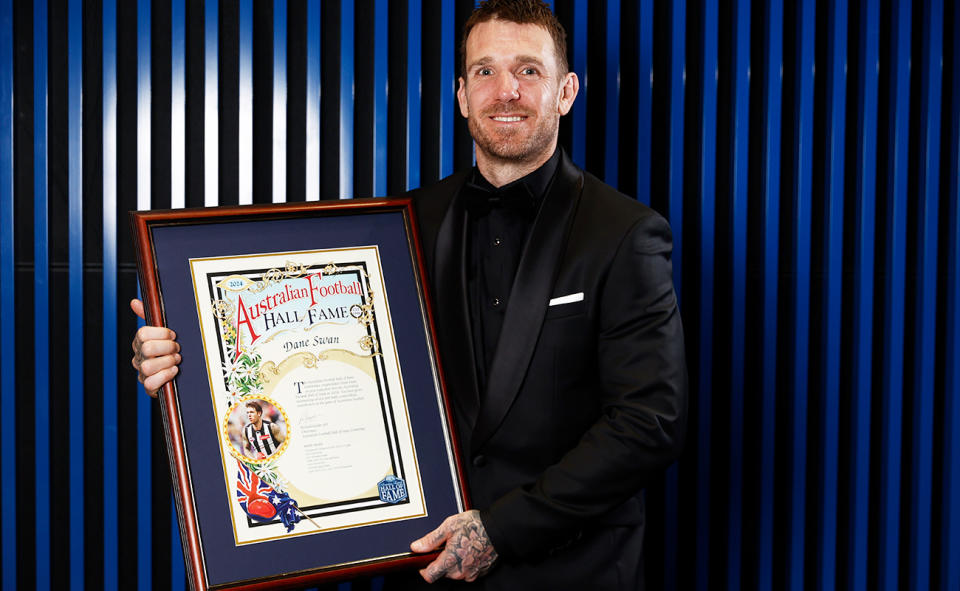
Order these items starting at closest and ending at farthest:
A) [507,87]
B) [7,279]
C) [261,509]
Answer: [261,509]
[507,87]
[7,279]

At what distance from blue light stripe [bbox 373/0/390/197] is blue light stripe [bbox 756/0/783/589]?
1176 millimetres

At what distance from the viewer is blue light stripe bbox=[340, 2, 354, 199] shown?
2.21 metres

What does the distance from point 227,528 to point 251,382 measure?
0.27 m

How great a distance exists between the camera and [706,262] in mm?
2305

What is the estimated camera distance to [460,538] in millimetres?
1412

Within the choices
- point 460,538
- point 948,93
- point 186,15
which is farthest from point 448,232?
point 948,93

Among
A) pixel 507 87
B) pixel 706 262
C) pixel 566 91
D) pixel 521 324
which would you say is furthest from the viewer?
pixel 706 262

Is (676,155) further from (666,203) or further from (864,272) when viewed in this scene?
(864,272)

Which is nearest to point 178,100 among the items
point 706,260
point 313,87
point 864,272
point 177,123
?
point 177,123

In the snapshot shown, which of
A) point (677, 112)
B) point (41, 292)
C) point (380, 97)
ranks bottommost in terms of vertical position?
point (41, 292)

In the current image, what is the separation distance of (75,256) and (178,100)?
1.83 feet

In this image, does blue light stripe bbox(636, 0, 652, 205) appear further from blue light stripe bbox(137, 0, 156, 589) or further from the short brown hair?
blue light stripe bbox(137, 0, 156, 589)

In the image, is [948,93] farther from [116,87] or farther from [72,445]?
[72,445]

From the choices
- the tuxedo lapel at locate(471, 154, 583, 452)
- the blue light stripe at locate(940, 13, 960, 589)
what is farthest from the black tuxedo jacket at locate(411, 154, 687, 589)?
the blue light stripe at locate(940, 13, 960, 589)
